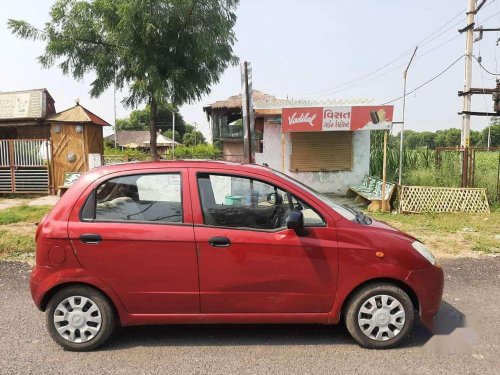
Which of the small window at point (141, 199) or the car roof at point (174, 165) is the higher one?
the car roof at point (174, 165)

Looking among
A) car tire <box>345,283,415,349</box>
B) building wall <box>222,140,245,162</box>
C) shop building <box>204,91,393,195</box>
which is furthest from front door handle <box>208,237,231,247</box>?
building wall <box>222,140,245,162</box>

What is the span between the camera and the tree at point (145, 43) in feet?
31.1

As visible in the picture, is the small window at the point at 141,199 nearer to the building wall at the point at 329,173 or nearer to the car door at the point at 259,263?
the car door at the point at 259,263

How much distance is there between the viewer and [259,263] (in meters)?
3.45

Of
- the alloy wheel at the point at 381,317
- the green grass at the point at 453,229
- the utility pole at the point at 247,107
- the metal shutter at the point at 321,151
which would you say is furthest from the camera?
the metal shutter at the point at 321,151

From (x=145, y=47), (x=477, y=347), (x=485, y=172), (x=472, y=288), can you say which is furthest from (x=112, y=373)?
(x=485, y=172)

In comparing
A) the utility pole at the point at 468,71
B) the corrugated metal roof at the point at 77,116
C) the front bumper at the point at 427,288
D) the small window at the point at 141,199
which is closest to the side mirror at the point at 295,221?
the small window at the point at 141,199

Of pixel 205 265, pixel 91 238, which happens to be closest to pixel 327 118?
pixel 205 265

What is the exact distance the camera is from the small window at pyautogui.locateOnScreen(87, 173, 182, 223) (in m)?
3.54

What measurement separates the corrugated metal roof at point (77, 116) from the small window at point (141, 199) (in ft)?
38.0

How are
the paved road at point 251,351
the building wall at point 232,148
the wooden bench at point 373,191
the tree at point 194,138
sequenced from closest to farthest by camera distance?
the paved road at point 251,351, the wooden bench at point 373,191, the building wall at point 232,148, the tree at point 194,138

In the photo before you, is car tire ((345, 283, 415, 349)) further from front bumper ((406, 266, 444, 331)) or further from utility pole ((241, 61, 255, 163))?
utility pole ((241, 61, 255, 163))

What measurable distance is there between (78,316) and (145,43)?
24.8 feet

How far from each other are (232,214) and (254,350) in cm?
117
